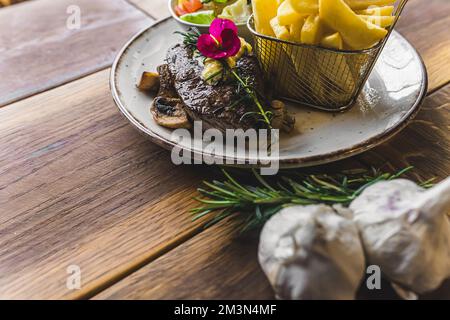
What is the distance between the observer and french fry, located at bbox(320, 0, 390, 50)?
97cm

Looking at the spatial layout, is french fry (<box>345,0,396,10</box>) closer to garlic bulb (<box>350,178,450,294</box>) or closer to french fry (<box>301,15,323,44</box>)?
french fry (<box>301,15,323,44</box>)

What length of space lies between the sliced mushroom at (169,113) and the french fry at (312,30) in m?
0.30

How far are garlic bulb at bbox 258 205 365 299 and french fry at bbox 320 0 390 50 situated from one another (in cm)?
43

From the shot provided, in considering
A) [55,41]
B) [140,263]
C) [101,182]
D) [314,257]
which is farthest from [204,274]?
[55,41]

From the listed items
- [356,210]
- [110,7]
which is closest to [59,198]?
[356,210]

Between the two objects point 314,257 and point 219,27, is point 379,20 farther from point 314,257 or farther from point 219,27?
point 314,257

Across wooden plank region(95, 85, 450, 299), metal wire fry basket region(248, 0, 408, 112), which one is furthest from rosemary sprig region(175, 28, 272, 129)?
wooden plank region(95, 85, 450, 299)

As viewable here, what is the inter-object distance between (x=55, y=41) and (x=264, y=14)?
0.72 meters

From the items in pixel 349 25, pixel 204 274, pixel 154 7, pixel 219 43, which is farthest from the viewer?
pixel 154 7

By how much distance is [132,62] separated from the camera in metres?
1.28

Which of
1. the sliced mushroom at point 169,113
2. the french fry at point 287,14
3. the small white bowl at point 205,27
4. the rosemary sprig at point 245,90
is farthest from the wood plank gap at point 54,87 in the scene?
the french fry at point 287,14

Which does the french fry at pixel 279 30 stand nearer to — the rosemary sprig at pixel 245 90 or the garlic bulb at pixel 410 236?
the rosemary sprig at pixel 245 90

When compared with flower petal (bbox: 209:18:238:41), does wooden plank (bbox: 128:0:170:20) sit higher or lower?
lower

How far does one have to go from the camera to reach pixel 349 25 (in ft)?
3.22
